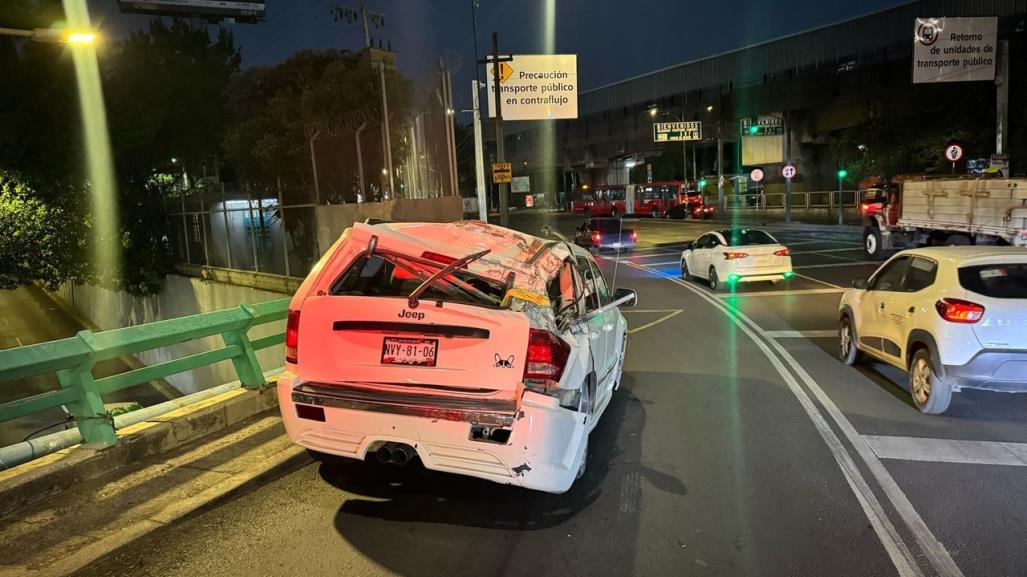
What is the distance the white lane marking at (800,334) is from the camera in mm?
10664

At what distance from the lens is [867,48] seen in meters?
46.2

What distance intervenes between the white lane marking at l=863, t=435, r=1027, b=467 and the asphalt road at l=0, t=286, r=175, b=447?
16.9 m

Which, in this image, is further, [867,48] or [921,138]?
[867,48]

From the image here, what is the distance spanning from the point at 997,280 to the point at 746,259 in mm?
9295

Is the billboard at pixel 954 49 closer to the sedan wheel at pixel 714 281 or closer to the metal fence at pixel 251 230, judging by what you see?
the sedan wheel at pixel 714 281

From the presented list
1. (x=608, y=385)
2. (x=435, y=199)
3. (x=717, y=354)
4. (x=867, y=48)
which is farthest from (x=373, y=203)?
(x=867, y=48)

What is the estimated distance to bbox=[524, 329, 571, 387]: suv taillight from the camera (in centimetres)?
415

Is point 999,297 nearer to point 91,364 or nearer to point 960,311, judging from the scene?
point 960,311

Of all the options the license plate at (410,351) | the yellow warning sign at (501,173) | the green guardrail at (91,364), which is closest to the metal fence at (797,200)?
the yellow warning sign at (501,173)

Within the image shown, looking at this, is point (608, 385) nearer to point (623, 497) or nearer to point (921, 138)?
point (623, 497)

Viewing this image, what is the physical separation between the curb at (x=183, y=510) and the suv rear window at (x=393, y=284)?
153 cm

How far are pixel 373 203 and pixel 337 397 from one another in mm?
8921

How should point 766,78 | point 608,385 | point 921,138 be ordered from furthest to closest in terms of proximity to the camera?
point 766,78
point 921,138
point 608,385

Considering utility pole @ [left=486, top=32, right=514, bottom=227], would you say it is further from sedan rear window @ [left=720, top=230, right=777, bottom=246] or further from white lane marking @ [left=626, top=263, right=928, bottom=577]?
white lane marking @ [left=626, top=263, right=928, bottom=577]
